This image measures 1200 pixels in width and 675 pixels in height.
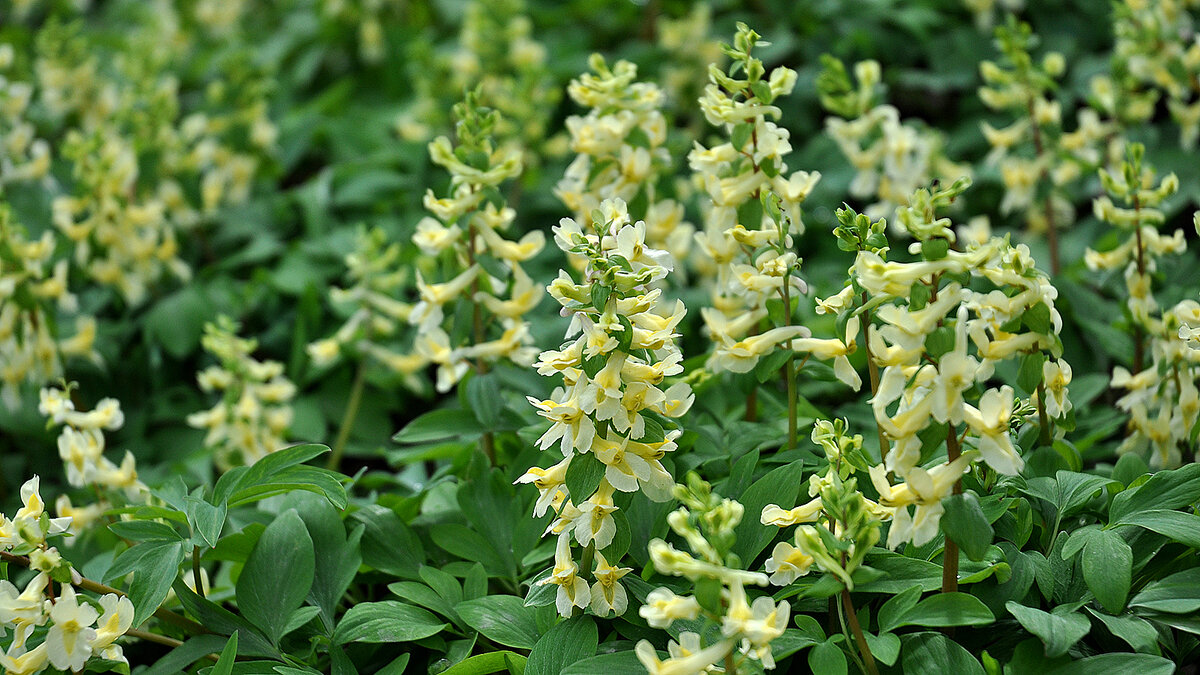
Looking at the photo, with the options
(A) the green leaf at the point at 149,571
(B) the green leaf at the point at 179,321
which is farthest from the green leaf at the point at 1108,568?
(B) the green leaf at the point at 179,321

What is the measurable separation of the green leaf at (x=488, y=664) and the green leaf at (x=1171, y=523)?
0.86 meters

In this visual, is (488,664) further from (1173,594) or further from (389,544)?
(1173,594)

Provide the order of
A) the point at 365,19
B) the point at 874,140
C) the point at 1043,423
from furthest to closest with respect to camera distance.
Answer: the point at 365,19 < the point at 874,140 < the point at 1043,423

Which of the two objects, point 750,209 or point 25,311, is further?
point 25,311

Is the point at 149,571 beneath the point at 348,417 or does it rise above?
above

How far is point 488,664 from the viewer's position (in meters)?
1.38

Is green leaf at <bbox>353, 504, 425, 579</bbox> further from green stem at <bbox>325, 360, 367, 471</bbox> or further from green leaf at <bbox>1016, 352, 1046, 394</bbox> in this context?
green leaf at <bbox>1016, 352, 1046, 394</bbox>

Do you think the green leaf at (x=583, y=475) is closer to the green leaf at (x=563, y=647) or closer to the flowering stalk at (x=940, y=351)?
the green leaf at (x=563, y=647)

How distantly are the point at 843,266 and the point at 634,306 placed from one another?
1443 mm

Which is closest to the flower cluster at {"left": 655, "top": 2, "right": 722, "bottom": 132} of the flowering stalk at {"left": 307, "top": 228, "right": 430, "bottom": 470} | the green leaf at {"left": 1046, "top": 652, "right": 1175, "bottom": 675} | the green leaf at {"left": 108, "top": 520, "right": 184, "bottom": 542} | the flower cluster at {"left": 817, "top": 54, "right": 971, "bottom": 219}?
the flower cluster at {"left": 817, "top": 54, "right": 971, "bottom": 219}

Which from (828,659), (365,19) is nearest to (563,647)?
(828,659)

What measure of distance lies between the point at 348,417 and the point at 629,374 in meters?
1.35

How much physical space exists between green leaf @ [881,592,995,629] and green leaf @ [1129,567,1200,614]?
25 cm

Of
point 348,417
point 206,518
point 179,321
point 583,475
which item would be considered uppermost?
point 583,475
